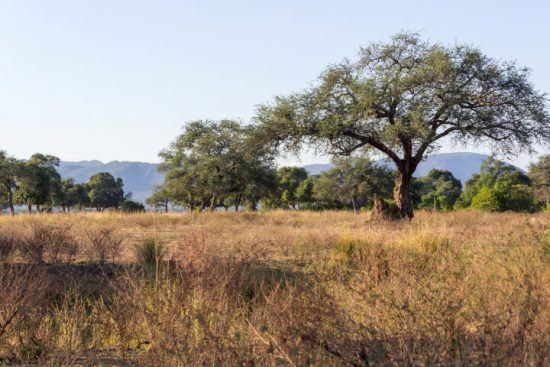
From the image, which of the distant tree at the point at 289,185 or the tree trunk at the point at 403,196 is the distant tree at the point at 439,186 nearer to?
the distant tree at the point at 289,185

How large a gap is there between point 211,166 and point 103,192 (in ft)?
187

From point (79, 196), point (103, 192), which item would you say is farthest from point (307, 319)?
point (103, 192)

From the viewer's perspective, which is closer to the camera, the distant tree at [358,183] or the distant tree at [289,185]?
the distant tree at [358,183]

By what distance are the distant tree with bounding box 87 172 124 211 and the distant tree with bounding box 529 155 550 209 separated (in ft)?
216

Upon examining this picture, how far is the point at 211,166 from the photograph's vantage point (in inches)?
1421

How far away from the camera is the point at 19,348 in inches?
169

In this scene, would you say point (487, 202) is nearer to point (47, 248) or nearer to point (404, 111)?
point (404, 111)

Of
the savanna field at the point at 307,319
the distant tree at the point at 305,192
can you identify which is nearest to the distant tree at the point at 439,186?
the distant tree at the point at 305,192

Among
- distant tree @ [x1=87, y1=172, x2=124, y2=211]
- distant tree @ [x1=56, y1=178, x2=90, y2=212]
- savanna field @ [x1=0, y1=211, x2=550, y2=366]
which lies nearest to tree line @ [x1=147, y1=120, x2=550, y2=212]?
savanna field @ [x1=0, y1=211, x2=550, y2=366]

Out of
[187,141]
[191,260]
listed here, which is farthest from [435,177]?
[191,260]

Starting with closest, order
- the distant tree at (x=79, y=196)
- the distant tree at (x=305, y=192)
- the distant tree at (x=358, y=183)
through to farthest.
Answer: the distant tree at (x=358, y=183), the distant tree at (x=305, y=192), the distant tree at (x=79, y=196)

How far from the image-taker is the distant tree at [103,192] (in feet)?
278

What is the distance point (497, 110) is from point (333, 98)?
21.8 feet

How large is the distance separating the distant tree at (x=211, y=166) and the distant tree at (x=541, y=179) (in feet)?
127
